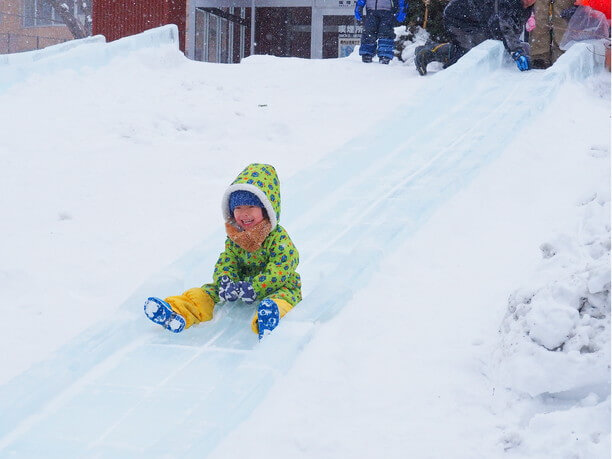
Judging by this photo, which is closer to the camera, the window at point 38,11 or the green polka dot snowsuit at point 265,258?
the green polka dot snowsuit at point 265,258

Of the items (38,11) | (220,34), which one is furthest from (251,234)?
(38,11)

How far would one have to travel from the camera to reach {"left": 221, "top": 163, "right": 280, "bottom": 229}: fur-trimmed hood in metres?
3.52

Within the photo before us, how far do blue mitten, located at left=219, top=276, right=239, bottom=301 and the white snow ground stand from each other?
0.10 metres

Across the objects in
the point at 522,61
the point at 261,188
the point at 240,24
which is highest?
the point at 261,188

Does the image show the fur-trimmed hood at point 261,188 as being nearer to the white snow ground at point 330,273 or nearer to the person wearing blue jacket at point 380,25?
the white snow ground at point 330,273

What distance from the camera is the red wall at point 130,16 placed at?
16.1 m

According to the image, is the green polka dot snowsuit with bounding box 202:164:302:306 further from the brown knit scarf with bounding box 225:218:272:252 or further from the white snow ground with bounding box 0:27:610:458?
the white snow ground with bounding box 0:27:610:458

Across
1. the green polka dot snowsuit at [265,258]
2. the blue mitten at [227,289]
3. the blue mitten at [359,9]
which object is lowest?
the blue mitten at [227,289]

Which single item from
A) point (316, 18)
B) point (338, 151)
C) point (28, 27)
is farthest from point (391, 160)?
point (28, 27)

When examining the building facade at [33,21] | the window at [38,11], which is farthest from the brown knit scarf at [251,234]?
the window at [38,11]

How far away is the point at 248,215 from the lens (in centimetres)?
353

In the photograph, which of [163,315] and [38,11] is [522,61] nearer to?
[163,315]

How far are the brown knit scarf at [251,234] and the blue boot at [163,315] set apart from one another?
0.42 m

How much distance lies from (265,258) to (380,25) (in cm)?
771
